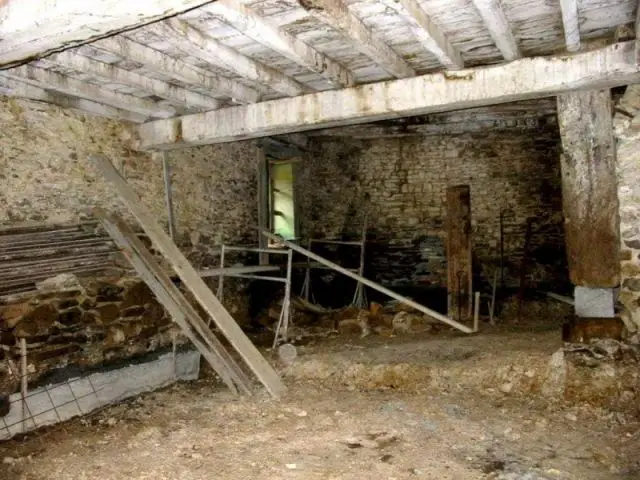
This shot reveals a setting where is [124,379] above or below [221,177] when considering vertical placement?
below

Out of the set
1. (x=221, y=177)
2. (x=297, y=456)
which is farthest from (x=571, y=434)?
(x=221, y=177)

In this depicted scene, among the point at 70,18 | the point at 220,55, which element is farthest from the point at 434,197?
the point at 70,18

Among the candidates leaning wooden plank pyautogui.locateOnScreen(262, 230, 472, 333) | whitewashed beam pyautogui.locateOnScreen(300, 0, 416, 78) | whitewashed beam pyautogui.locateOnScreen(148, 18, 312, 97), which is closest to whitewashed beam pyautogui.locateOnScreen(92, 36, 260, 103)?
whitewashed beam pyautogui.locateOnScreen(148, 18, 312, 97)

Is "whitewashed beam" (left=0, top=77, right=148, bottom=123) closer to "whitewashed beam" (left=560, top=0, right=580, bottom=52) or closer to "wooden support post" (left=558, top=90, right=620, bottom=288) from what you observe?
"whitewashed beam" (left=560, top=0, right=580, bottom=52)

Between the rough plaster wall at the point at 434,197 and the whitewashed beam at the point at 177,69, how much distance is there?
156 inches

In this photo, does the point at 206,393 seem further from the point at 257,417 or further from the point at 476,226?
the point at 476,226

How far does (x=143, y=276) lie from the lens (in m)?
4.21

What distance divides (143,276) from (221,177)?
70.1 inches

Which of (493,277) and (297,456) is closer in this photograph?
(297,456)

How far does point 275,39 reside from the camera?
270cm

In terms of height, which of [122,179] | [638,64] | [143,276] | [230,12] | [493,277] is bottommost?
[493,277]

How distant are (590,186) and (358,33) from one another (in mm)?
1952

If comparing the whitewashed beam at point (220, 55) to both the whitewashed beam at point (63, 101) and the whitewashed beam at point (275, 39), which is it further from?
the whitewashed beam at point (63, 101)

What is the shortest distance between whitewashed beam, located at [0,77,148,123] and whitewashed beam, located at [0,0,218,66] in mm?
1508
